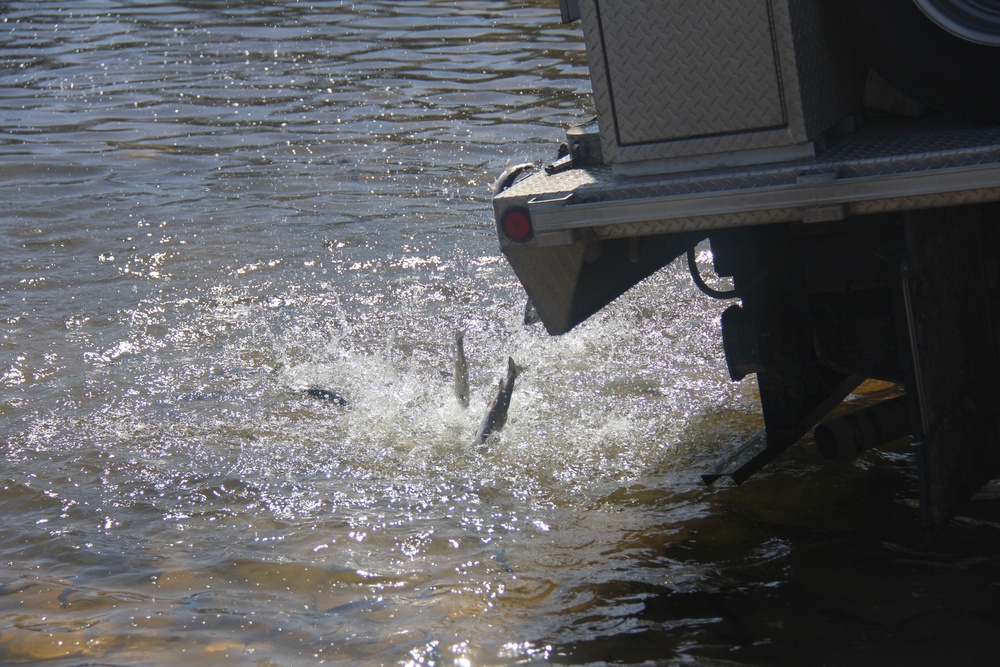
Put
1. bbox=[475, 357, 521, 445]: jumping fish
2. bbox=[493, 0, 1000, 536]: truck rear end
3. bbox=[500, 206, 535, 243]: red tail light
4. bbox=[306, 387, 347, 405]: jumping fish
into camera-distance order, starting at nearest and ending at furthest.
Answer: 1. bbox=[493, 0, 1000, 536]: truck rear end
2. bbox=[500, 206, 535, 243]: red tail light
3. bbox=[475, 357, 521, 445]: jumping fish
4. bbox=[306, 387, 347, 405]: jumping fish

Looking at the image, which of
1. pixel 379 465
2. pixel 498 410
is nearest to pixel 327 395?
pixel 379 465

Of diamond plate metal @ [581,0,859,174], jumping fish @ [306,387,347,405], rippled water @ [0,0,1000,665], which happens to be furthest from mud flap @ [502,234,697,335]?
jumping fish @ [306,387,347,405]

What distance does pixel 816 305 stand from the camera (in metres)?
3.49

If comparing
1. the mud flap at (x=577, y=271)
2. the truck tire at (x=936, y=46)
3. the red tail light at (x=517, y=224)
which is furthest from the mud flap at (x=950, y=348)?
the red tail light at (x=517, y=224)

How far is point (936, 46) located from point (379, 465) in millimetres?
2533

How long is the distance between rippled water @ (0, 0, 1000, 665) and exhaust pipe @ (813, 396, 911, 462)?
13.6 inches

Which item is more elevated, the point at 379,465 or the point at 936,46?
the point at 936,46

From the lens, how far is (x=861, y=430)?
3.44 metres

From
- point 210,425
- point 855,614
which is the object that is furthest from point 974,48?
point 210,425

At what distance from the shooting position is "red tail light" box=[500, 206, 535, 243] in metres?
3.24

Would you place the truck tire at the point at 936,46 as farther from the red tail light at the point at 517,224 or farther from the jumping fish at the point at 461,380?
the jumping fish at the point at 461,380

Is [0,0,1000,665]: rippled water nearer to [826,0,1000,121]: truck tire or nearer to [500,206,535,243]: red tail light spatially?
[500,206,535,243]: red tail light

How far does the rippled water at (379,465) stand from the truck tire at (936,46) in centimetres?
135

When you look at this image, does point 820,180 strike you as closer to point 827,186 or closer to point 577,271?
point 827,186
